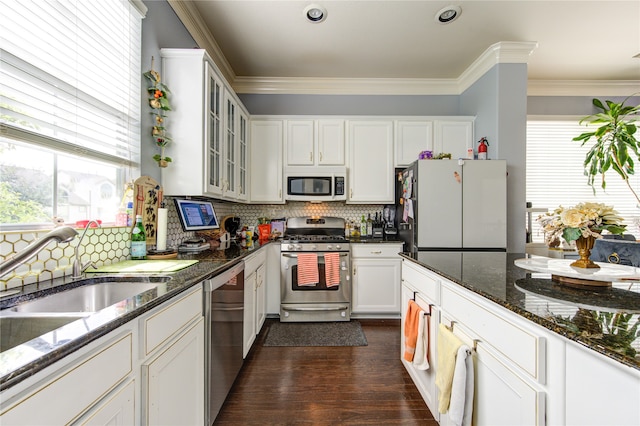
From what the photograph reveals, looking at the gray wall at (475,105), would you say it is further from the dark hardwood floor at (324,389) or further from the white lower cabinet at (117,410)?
the dark hardwood floor at (324,389)

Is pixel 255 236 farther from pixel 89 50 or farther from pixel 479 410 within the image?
pixel 479 410

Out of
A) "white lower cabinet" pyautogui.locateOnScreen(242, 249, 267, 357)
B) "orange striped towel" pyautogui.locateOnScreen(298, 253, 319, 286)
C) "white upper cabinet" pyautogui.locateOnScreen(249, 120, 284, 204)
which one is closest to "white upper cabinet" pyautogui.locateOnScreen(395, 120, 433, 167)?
"white upper cabinet" pyautogui.locateOnScreen(249, 120, 284, 204)

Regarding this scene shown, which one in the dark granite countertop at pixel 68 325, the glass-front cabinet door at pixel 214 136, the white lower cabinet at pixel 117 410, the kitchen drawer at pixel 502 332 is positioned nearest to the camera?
the dark granite countertop at pixel 68 325

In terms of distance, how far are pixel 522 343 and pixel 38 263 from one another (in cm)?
184

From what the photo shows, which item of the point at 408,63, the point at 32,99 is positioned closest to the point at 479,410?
the point at 32,99

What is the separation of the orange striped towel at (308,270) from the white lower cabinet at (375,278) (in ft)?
1.49

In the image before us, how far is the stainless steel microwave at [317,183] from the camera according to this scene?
3230 mm

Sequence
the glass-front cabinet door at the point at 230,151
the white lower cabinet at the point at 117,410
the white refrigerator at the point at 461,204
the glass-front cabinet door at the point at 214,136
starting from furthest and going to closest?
1. the white refrigerator at the point at 461,204
2. the glass-front cabinet door at the point at 230,151
3. the glass-front cabinet door at the point at 214,136
4. the white lower cabinet at the point at 117,410

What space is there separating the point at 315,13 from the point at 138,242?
2.30 m

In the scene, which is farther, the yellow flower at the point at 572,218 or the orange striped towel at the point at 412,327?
the orange striped towel at the point at 412,327

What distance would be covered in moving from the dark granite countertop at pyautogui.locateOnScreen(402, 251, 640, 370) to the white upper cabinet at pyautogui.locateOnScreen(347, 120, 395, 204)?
193cm

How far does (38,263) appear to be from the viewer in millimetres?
1114

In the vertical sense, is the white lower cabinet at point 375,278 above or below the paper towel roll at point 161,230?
below

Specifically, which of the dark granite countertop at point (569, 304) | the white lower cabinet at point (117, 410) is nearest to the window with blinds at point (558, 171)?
the dark granite countertop at point (569, 304)
